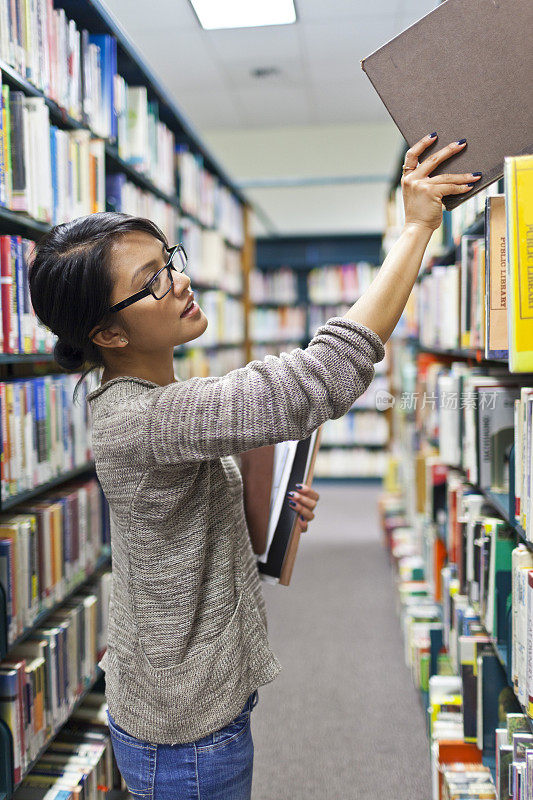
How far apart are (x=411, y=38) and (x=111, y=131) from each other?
4.78 feet

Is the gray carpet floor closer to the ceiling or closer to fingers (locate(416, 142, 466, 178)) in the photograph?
fingers (locate(416, 142, 466, 178))

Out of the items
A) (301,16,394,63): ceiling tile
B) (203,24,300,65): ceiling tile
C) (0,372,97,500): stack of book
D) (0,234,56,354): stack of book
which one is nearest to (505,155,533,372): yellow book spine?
(0,372,97,500): stack of book

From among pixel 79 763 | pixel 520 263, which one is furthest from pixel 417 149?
pixel 79 763

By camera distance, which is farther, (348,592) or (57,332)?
(348,592)

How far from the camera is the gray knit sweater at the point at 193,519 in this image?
2.76 feet

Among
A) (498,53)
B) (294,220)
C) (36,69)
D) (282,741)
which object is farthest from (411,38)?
(294,220)

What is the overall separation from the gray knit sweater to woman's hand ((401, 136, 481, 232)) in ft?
0.61

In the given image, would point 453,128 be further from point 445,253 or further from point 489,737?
point 445,253

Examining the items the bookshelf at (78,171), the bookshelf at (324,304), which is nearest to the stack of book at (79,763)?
the bookshelf at (78,171)

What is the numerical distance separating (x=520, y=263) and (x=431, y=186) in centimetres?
15

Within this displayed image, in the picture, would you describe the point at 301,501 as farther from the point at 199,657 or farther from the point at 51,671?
the point at 51,671

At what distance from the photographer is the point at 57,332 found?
1.03 meters

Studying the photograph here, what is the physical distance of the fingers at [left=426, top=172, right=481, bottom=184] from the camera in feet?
3.00

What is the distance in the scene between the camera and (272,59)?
3740 millimetres
